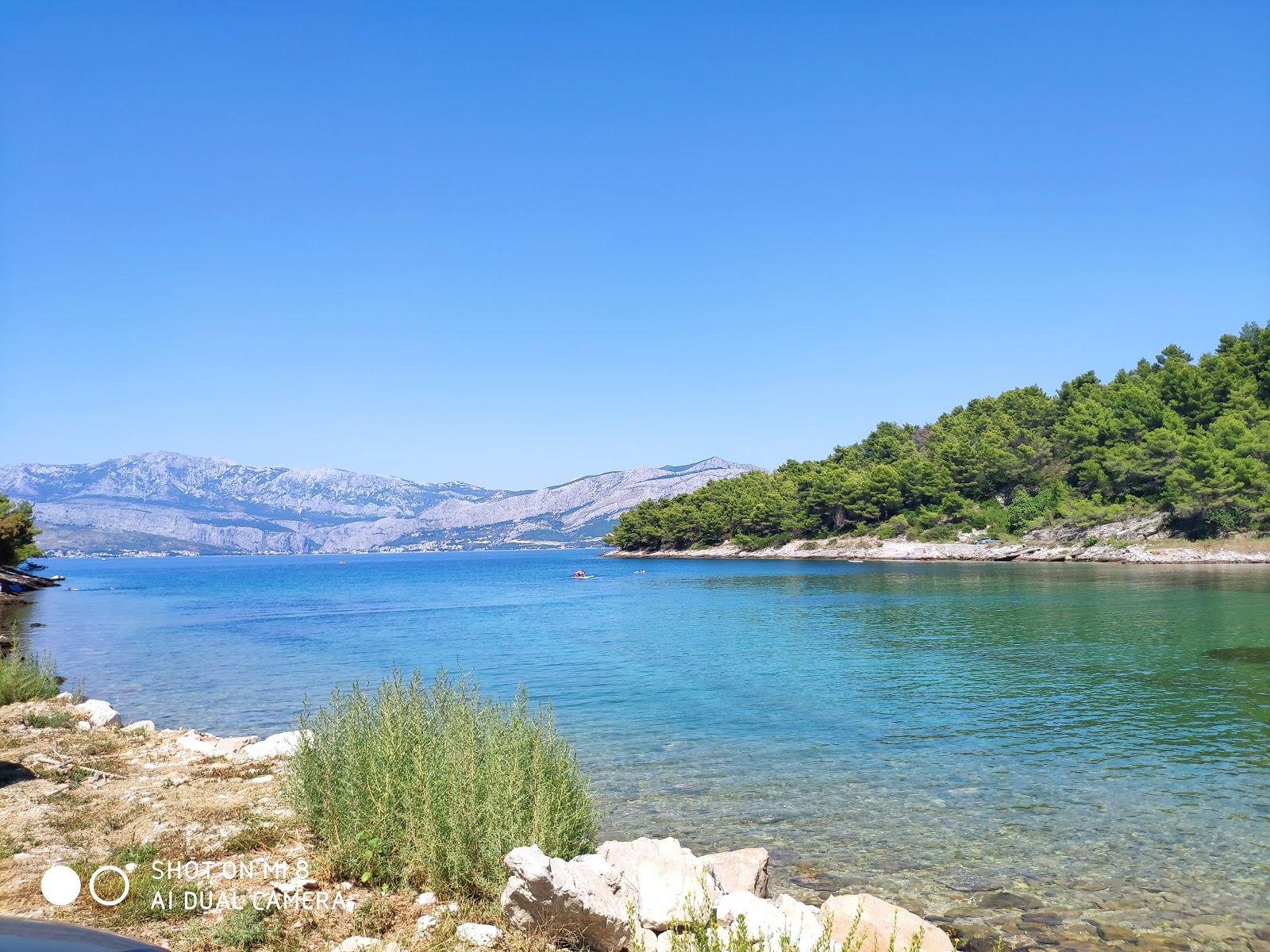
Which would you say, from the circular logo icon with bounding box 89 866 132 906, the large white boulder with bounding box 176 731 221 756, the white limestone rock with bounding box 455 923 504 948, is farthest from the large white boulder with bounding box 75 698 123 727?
the white limestone rock with bounding box 455 923 504 948

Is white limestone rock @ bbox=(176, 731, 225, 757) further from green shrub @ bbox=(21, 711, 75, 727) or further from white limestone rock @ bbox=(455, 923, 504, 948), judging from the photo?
white limestone rock @ bbox=(455, 923, 504, 948)

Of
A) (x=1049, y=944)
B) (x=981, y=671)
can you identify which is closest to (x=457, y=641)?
(x=981, y=671)

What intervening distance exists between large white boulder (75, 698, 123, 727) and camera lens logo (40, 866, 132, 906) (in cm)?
1099

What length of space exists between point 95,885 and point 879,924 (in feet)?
23.6

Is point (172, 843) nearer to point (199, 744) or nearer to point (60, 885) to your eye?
point (60, 885)

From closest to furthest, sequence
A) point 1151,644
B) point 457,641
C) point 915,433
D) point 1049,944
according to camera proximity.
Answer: point 1049,944, point 1151,644, point 457,641, point 915,433

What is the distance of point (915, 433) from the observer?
497 ft

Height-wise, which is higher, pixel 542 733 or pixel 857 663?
pixel 542 733

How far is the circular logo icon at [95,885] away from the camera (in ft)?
22.2

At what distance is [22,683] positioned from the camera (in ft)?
63.0

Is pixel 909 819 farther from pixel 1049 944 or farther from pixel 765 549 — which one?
pixel 765 549

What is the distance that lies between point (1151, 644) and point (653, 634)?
67.9ft

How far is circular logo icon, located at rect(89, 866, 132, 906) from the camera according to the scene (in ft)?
22.2

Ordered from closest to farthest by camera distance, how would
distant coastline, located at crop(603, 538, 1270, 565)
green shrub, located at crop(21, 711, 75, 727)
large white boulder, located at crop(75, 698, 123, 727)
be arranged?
1. green shrub, located at crop(21, 711, 75, 727)
2. large white boulder, located at crop(75, 698, 123, 727)
3. distant coastline, located at crop(603, 538, 1270, 565)
